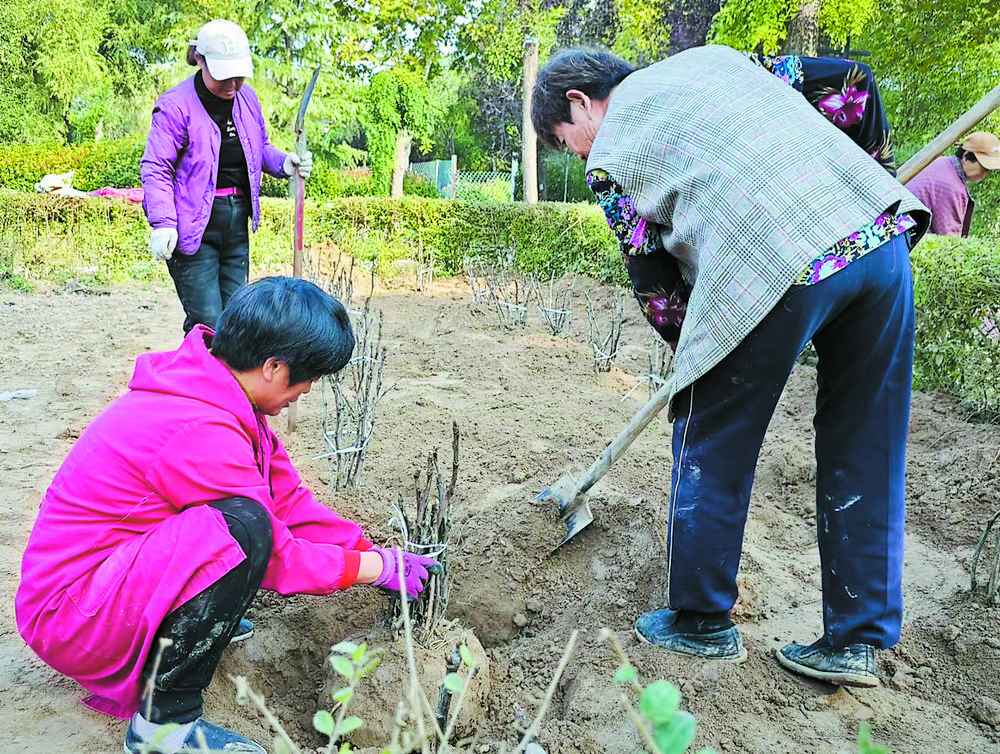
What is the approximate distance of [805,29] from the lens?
9719mm

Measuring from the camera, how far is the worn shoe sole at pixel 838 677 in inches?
75.4

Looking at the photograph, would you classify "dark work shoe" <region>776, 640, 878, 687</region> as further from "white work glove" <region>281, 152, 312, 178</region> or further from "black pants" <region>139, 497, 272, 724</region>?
"white work glove" <region>281, 152, 312, 178</region>

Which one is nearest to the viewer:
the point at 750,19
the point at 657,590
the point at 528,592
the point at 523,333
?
the point at 657,590

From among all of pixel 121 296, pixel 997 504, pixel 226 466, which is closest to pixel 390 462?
pixel 226 466

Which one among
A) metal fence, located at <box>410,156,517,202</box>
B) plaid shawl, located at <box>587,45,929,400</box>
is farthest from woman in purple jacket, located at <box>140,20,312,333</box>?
metal fence, located at <box>410,156,517,202</box>

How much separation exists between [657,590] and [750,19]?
9527 millimetres

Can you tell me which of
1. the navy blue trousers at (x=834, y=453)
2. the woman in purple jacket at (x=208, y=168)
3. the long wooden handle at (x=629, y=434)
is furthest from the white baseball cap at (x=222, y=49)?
the navy blue trousers at (x=834, y=453)

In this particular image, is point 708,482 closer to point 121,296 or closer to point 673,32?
point 121,296

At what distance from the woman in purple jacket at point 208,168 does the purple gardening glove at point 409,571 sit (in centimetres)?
222

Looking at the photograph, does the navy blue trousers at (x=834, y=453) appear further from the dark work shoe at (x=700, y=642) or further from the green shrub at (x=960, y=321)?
the green shrub at (x=960, y=321)

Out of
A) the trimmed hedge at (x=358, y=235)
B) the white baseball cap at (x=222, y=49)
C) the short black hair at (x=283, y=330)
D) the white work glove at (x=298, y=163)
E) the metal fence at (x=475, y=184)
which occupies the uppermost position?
the white baseball cap at (x=222, y=49)

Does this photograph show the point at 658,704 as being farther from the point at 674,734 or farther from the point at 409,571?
the point at 409,571

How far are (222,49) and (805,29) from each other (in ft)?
28.0

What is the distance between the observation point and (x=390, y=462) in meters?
3.50
